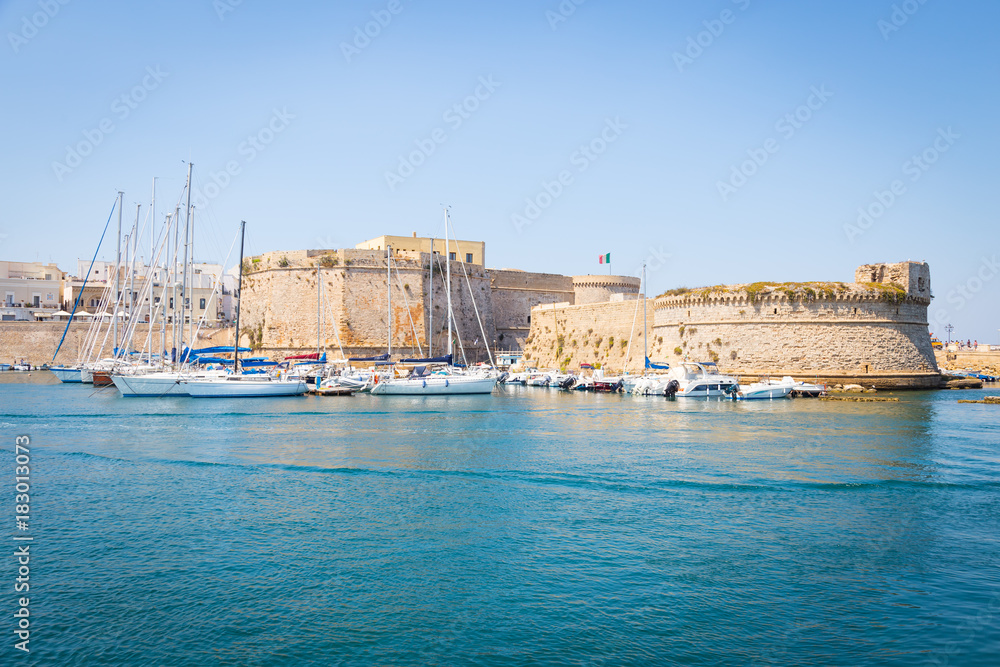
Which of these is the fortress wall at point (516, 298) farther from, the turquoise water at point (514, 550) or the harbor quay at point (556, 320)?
the turquoise water at point (514, 550)

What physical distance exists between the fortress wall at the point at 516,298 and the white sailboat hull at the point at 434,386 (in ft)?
51.5

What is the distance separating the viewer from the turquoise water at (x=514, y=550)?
18.4 ft

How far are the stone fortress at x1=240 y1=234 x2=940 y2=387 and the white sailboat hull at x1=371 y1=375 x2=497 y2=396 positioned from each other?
6259mm

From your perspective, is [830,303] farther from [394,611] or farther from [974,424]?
[394,611]

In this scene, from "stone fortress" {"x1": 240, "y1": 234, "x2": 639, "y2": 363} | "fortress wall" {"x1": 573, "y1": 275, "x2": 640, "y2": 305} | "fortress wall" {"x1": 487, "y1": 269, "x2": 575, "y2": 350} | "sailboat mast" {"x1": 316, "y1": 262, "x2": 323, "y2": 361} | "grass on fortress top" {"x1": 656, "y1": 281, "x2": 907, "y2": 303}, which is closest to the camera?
"grass on fortress top" {"x1": 656, "y1": 281, "x2": 907, "y2": 303}

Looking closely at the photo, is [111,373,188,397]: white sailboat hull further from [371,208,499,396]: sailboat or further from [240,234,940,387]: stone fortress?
[240,234,940,387]: stone fortress

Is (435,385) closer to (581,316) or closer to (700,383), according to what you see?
(700,383)

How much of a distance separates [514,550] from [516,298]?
117ft

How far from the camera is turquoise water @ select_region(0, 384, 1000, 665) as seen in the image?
5.61 metres

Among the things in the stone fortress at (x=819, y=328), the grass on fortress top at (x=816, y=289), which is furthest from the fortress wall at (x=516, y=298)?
the grass on fortress top at (x=816, y=289)

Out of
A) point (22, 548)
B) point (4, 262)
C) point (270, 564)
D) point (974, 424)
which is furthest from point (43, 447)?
point (4, 262)

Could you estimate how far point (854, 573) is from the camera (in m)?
7.01

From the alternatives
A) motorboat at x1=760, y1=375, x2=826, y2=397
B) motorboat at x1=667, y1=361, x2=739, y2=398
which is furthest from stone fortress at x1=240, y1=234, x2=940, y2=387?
motorboat at x1=667, y1=361, x2=739, y2=398

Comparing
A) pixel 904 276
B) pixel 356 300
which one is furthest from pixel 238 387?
pixel 904 276
